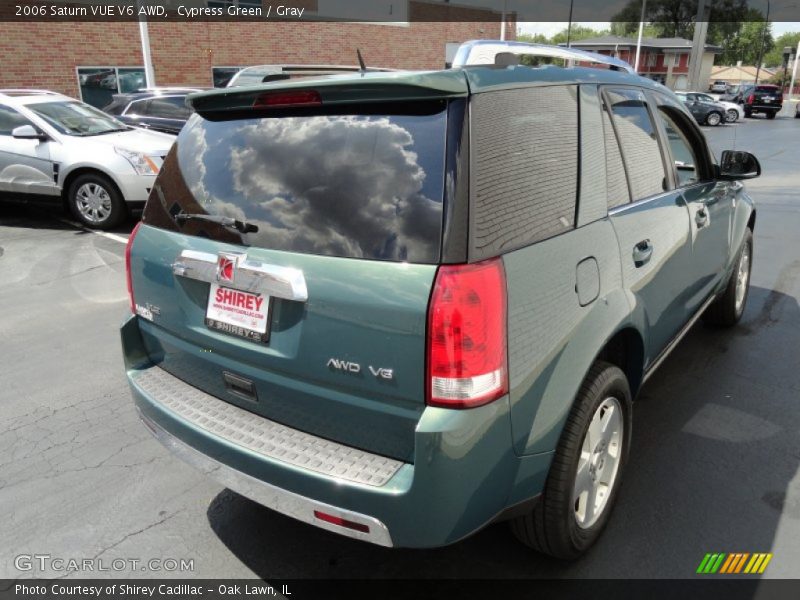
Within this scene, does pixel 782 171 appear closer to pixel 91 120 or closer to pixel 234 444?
pixel 91 120

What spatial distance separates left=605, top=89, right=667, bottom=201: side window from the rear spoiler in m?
1.08

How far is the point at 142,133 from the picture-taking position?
905cm

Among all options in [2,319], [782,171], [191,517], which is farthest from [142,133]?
[782,171]

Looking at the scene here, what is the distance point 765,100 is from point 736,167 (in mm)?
40852

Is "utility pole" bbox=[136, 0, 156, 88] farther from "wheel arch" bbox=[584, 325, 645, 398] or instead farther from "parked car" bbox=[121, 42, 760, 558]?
"wheel arch" bbox=[584, 325, 645, 398]

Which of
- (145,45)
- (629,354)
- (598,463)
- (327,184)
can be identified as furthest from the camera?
(145,45)

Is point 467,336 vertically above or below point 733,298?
above

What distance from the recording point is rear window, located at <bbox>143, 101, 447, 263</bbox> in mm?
1926

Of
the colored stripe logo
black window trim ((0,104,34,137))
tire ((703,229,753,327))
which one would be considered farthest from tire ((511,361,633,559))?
black window trim ((0,104,34,137))

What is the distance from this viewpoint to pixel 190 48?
20.0 meters

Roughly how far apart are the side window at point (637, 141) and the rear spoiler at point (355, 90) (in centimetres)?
108

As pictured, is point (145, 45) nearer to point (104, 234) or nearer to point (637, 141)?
point (104, 234)

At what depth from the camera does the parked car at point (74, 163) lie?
8062 millimetres

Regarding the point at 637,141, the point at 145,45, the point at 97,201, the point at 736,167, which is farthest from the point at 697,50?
the point at 637,141
